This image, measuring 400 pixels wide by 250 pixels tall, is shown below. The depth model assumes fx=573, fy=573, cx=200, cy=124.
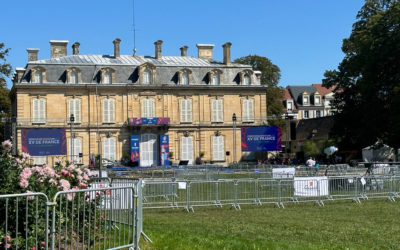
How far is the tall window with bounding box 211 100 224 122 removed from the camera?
56.0 meters

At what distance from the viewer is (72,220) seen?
7117 millimetres

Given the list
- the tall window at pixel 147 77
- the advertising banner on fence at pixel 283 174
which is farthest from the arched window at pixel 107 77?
the advertising banner on fence at pixel 283 174

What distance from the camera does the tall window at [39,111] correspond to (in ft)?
167

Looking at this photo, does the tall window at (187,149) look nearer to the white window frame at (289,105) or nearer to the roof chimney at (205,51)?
the roof chimney at (205,51)

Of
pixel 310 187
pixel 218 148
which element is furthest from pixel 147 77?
pixel 310 187

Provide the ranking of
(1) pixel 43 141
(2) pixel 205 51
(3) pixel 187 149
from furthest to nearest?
(2) pixel 205 51, (3) pixel 187 149, (1) pixel 43 141

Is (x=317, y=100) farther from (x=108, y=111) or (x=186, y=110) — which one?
(x=108, y=111)

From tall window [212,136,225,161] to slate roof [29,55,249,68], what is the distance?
7387 millimetres

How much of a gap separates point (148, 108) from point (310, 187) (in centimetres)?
3667

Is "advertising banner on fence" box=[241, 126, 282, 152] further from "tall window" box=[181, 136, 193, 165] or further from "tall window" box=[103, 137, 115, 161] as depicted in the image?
"tall window" box=[103, 137, 115, 161]

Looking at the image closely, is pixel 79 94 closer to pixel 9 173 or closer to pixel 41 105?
pixel 41 105

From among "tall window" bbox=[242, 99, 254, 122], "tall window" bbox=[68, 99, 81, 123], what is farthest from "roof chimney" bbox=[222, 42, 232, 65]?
"tall window" bbox=[68, 99, 81, 123]

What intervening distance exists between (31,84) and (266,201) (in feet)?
121

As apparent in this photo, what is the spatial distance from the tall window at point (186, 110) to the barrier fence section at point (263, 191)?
118 ft
